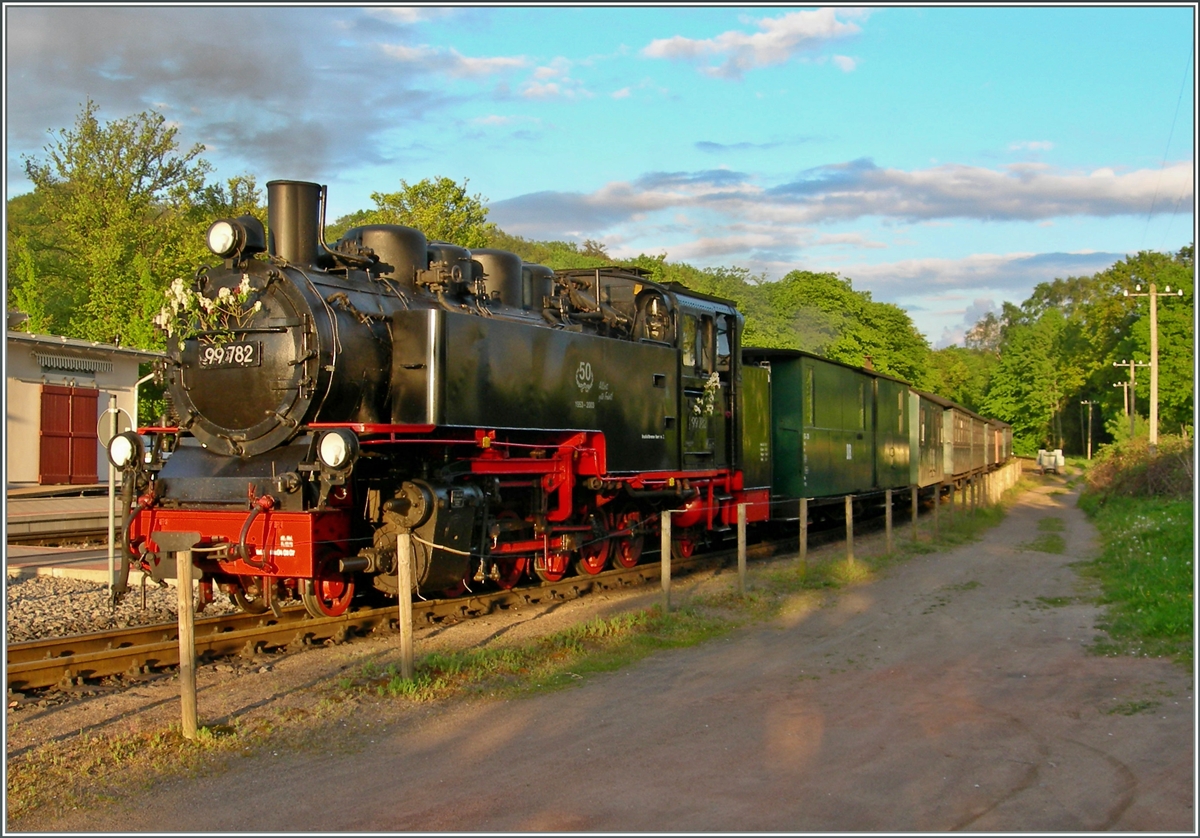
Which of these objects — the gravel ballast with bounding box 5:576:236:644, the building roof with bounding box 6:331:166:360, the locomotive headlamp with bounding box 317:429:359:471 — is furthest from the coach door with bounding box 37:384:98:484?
the locomotive headlamp with bounding box 317:429:359:471

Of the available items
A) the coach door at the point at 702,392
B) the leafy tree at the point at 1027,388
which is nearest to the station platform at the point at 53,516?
the coach door at the point at 702,392

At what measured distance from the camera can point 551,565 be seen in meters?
10.3

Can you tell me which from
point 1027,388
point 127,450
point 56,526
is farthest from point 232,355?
point 1027,388

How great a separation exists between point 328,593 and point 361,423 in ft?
5.24

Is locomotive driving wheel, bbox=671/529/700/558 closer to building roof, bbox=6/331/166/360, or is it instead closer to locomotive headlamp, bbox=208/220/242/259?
locomotive headlamp, bbox=208/220/242/259

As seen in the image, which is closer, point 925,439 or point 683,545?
point 683,545

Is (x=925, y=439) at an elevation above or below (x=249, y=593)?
above

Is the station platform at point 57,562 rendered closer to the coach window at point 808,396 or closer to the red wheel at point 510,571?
the red wheel at point 510,571

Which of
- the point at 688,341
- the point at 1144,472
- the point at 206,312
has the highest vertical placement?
the point at 688,341

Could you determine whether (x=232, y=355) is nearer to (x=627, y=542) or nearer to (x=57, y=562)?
(x=627, y=542)

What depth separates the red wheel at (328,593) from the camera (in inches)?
319

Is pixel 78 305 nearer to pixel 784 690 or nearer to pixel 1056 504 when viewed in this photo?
pixel 784 690

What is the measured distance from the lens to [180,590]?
536 cm

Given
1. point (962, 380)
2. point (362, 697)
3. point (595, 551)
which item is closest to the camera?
point (362, 697)
